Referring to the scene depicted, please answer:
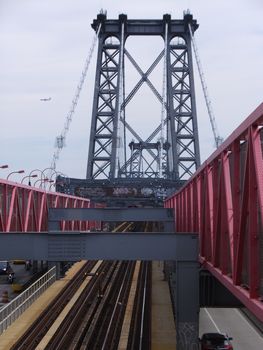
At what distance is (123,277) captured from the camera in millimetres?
45156

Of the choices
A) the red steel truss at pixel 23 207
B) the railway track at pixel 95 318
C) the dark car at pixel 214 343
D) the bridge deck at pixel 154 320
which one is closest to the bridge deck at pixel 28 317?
the bridge deck at pixel 154 320

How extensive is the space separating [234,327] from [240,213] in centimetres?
2553

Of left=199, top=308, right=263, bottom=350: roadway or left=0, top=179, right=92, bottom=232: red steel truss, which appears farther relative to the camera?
left=0, top=179, right=92, bottom=232: red steel truss

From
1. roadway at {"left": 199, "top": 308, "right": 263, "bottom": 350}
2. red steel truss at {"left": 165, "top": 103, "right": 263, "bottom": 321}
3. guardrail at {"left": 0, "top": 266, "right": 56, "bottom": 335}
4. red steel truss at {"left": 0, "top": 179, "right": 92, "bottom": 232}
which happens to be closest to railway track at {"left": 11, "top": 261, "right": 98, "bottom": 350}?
guardrail at {"left": 0, "top": 266, "right": 56, "bottom": 335}

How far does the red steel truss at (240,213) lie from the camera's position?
1038cm

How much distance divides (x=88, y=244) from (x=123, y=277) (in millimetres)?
25347

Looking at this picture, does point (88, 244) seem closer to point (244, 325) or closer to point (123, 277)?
point (244, 325)

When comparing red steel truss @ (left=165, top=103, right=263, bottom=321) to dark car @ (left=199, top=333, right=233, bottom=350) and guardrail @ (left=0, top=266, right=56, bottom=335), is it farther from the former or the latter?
guardrail @ (left=0, top=266, right=56, bottom=335)

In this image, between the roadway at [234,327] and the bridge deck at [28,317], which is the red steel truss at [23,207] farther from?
the roadway at [234,327]

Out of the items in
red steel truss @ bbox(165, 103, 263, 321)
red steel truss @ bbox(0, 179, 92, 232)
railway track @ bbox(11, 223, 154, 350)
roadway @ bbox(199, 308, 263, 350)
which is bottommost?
roadway @ bbox(199, 308, 263, 350)

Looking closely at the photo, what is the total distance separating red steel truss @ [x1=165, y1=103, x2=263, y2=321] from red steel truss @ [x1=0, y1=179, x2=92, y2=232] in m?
15.2

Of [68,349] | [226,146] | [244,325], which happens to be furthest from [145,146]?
[226,146]

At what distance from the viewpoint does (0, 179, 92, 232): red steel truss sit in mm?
31688

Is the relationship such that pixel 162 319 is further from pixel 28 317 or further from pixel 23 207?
pixel 23 207
